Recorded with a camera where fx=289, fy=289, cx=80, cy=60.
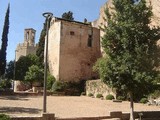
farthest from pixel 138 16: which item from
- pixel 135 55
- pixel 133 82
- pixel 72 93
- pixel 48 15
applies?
pixel 72 93

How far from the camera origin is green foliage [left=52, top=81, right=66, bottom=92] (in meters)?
33.2

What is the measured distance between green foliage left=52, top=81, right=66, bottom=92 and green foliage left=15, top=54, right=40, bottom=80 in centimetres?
898

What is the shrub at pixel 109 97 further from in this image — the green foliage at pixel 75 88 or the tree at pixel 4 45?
the tree at pixel 4 45

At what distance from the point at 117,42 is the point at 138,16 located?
164 centimetres

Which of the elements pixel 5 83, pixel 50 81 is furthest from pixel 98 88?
pixel 5 83

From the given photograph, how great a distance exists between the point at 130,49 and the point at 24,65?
3088cm

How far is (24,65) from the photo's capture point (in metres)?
43.0

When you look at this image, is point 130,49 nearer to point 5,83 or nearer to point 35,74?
point 35,74

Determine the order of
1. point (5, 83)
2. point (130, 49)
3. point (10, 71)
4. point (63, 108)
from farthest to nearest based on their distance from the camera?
1. point (5, 83)
2. point (10, 71)
3. point (63, 108)
4. point (130, 49)

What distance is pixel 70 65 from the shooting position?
36562 mm

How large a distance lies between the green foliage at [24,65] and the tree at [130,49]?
28.5m

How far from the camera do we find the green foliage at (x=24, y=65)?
4247 cm

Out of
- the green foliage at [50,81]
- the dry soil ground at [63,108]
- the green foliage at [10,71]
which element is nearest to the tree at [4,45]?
the green foliage at [10,71]

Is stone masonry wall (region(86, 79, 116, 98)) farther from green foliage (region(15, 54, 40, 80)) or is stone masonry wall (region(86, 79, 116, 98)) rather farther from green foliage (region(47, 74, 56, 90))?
green foliage (region(15, 54, 40, 80))
